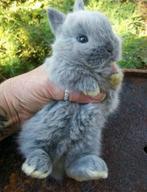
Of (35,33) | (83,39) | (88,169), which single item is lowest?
(88,169)

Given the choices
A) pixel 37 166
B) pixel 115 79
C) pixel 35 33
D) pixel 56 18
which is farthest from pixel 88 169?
pixel 35 33

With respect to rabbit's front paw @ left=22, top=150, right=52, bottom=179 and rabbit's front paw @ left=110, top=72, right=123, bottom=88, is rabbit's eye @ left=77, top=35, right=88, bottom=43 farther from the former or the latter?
rabbit's front paw @ left=22, top=150, right=52, bottom=179

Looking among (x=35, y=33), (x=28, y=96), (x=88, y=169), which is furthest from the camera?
(x=35, y=33)

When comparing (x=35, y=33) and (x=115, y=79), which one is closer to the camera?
(x=115, y=79)

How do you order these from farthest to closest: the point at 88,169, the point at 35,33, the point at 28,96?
the point at 35,33 → the point at 28,96 → the point at 88,169

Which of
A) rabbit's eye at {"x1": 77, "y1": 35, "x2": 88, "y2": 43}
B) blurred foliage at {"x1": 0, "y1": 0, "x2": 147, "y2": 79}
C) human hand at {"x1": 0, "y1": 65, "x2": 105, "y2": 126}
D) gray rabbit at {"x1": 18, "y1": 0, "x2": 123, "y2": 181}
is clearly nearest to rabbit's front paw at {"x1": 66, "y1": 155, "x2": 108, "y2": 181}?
gray rabbit at {"x1": 18, "y1": 0, "x2": 123, "y2": 181}

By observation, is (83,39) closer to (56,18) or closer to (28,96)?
(56,18)
